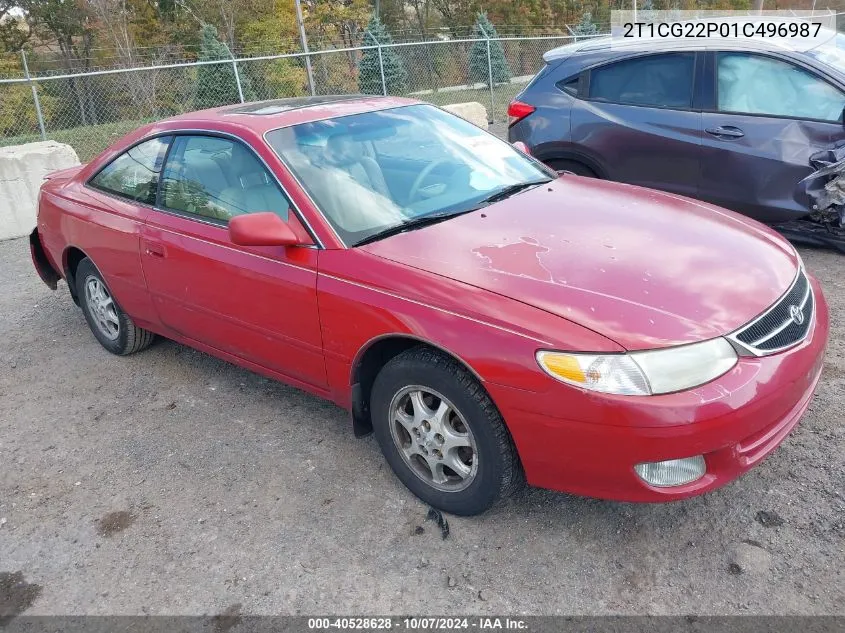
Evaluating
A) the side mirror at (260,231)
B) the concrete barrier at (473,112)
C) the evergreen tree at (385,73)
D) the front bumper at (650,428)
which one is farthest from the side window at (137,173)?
the evergreen tree at (385,73)

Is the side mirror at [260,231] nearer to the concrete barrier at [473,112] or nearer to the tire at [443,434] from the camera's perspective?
the tire at [443,434]

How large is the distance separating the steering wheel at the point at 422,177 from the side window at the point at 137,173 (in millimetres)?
1498

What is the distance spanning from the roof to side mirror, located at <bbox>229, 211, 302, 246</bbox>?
629mm

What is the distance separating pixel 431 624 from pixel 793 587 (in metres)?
1.22

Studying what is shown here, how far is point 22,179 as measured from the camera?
26.8 feet

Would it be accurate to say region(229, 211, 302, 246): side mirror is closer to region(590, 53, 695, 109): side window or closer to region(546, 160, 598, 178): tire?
region(546, 160, 598, 178): tire

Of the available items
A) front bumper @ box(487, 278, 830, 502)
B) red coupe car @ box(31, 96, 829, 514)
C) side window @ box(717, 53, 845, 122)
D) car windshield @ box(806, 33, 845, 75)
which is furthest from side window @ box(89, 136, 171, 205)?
car windshield @ box(806, 33, 845, 75)

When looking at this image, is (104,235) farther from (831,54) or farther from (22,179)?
(831,54)

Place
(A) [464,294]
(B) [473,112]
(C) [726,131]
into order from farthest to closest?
(B) [473,112] < (C) [726,131] < (A) [464,294]

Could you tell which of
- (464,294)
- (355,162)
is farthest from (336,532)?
(355,162)

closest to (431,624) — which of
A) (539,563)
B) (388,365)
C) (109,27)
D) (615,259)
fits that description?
(539,563)

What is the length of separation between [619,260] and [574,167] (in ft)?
11.6

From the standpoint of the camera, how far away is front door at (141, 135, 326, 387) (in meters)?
3.11

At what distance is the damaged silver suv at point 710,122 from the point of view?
5.03 m
